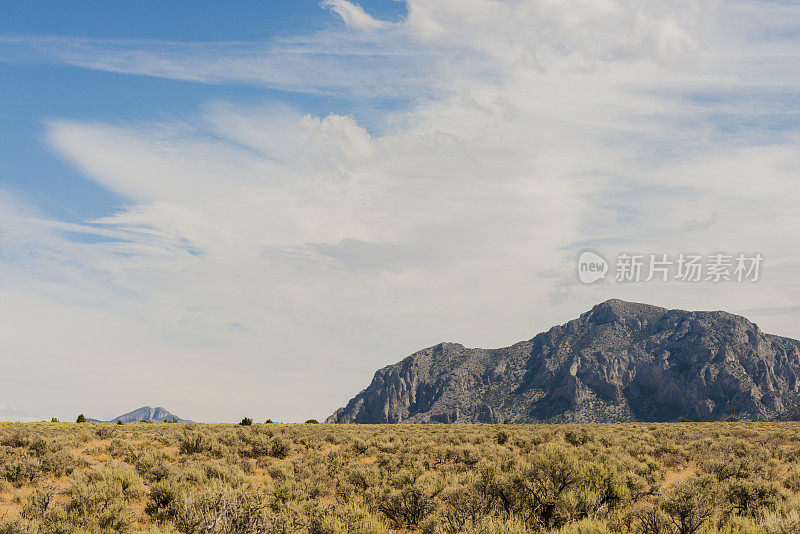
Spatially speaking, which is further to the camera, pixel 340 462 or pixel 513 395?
pixel 513 395

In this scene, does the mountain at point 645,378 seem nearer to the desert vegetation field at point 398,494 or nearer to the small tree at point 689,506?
the desert vegetation field at point 398,494

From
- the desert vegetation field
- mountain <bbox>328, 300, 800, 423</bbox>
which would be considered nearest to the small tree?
the desert vegetation field

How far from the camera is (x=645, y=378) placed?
176 meters

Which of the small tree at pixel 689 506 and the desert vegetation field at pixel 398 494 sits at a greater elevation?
the small tree at pixel 689 506

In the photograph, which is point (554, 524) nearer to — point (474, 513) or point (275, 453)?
point (474, 513)

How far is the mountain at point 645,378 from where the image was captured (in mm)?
161125

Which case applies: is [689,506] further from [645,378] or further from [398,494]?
[645,378]

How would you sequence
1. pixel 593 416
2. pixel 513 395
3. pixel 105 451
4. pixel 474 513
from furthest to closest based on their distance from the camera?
pixel 513 395 → pixel 593 416 → pixel 105 451 → pixel 474 513

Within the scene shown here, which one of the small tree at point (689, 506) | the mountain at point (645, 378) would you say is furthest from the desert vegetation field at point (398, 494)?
the mountain at point (645, 378)

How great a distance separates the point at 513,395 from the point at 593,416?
33.7 metres

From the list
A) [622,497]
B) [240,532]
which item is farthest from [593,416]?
[240,532]

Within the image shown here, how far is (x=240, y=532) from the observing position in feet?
28.4

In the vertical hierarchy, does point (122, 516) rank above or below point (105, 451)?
above

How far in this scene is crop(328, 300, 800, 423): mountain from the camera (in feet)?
529
